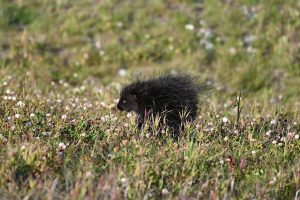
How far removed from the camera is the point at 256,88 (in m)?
13.5

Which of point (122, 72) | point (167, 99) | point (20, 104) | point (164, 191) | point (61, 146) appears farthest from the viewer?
point (122, 72)

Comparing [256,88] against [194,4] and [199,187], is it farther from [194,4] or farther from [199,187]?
[199,187]

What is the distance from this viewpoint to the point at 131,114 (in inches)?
296

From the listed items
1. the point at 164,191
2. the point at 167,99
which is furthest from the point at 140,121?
the point at 164,191

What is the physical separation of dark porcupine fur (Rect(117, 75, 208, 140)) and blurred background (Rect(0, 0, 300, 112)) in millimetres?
5866

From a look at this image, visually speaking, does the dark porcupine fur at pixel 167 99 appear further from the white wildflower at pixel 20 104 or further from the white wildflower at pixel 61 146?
the white wildflower at pixel 61 146

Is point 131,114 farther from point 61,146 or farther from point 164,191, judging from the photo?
point 164,191

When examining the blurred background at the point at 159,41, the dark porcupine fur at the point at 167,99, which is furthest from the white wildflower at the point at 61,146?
the blurred background at the point at 159,41

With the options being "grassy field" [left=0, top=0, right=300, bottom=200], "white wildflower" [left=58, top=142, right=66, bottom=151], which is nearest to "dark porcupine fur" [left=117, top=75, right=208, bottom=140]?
"grassy field" [left=0, top=0, right=300, bottom=200]

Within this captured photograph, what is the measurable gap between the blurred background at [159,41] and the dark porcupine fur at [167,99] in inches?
231

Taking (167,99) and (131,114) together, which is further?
(131,114)

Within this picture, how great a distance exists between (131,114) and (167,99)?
75 centimetres

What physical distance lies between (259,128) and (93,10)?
939cm

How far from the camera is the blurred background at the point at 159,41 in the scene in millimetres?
13578
